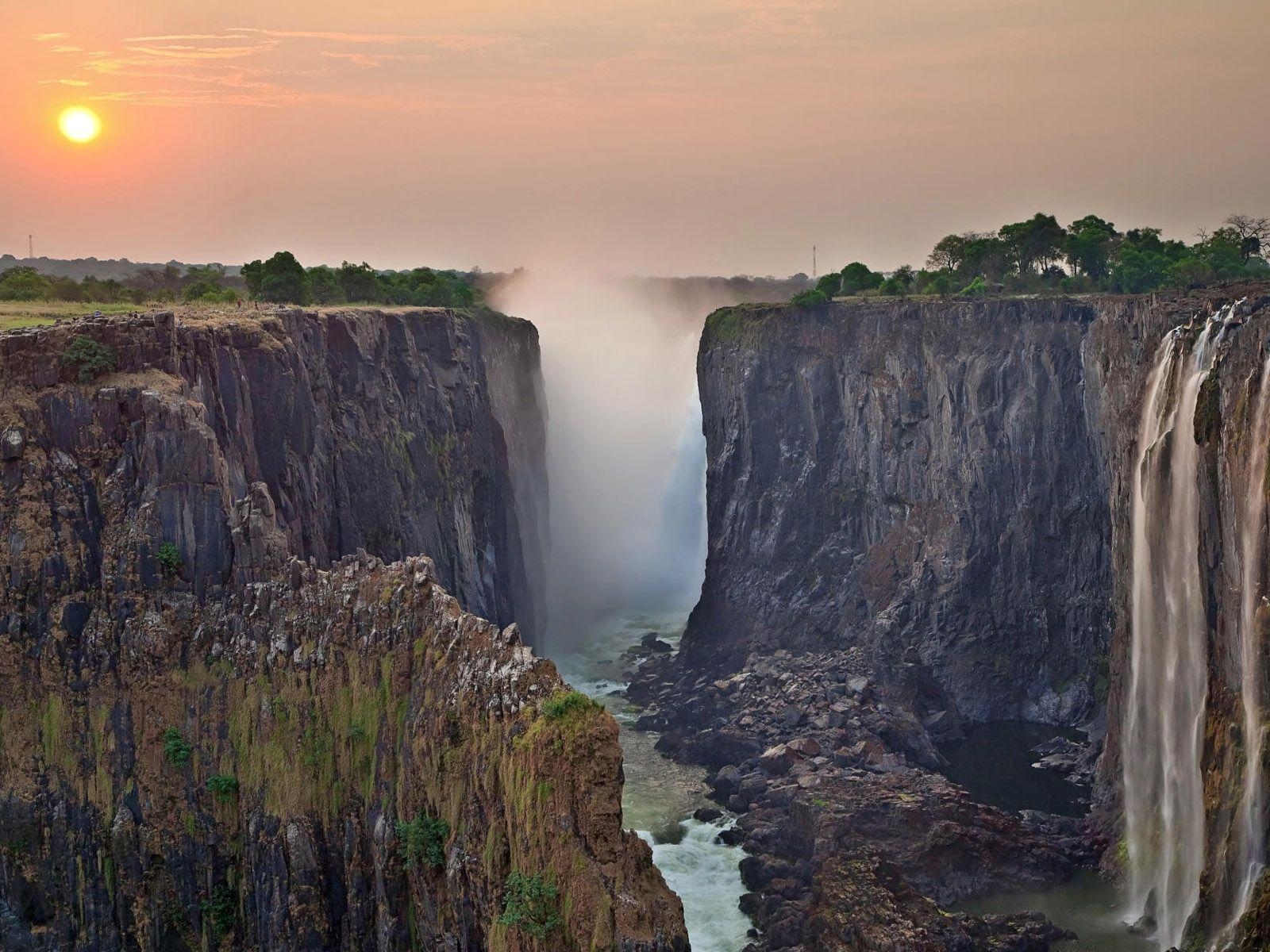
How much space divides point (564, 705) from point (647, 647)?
64616mm

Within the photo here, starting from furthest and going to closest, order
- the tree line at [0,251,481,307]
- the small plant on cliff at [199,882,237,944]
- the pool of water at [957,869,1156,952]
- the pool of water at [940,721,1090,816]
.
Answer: the tree line at [0,251,481,307], the pool of water at [940,721,1090,816], the pool of water at [957,869,1156,952], the small plant on cliff at [199,882,237,944]

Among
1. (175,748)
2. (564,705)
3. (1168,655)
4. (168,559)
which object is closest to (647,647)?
(1168,655)

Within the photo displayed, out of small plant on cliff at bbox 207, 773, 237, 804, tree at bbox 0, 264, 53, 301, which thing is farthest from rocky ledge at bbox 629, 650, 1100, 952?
tree at bbox 0, 264, 53, 301

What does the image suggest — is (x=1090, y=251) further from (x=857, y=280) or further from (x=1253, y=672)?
(x=1253, y=672)

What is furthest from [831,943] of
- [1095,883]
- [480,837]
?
[480,837]

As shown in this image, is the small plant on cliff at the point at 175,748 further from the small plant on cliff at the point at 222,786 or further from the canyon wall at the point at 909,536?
the canyon wall at the point at 909,536

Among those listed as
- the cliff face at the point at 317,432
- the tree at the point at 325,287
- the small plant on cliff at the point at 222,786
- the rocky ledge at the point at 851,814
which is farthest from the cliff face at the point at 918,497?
the small plant on cliff at the point at 222,786

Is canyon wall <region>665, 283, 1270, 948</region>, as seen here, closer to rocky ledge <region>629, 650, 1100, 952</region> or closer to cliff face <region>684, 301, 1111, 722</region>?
cliff face <region>684, 301, 1111, 722</region>

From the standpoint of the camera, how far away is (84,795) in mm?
53469

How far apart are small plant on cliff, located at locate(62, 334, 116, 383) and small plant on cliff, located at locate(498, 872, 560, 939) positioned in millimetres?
25961

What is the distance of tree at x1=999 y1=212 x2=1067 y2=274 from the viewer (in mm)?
114250

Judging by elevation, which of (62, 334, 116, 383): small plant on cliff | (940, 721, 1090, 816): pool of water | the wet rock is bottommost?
(940, 721, 1090, 816): pool of water

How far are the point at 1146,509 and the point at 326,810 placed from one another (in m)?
38.2

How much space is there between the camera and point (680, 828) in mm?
75062
